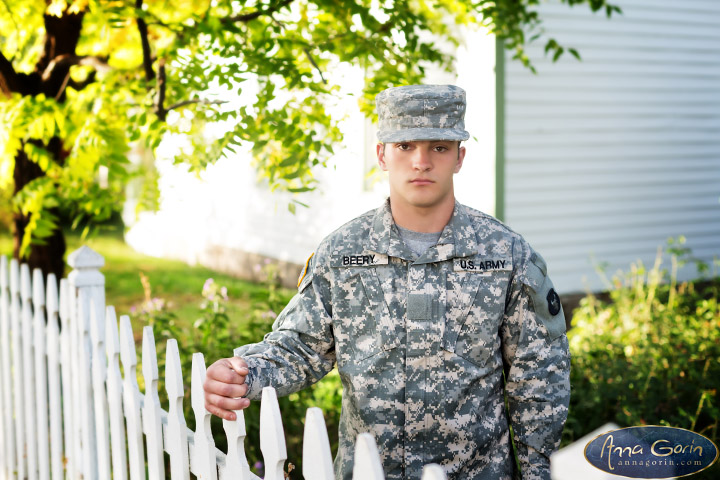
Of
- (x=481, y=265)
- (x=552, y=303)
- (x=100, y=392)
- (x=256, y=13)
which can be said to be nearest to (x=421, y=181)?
(x=481, y=265)

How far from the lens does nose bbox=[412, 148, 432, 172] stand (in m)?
2.06

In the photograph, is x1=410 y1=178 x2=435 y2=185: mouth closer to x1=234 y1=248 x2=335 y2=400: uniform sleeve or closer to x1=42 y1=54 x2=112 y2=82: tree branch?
x1=234 y1=248 x2=335 y2=400: uniform sleeve

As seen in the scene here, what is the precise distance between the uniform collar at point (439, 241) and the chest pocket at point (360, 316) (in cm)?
8

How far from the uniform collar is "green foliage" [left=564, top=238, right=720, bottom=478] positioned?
199 cm

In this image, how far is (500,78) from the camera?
655cm

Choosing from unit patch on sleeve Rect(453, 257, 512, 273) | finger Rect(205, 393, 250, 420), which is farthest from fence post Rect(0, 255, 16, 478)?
unit patch on sleeve Rect(453, 257, 512, 273)

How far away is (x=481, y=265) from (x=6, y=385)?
10.2ft

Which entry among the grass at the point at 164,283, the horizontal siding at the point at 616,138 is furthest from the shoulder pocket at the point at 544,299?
the grass at the point at 164,283

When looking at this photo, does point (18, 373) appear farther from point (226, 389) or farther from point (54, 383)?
point (226, 389)

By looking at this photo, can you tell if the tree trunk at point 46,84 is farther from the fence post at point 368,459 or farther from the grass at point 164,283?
the fence post at point 368,459

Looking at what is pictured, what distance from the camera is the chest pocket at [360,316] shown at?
2.11m

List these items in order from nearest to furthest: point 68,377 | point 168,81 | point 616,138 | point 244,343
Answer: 1. point 68,377
2. point 168,81
3. point 244,343
4. point 616,138

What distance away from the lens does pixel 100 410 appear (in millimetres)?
2906

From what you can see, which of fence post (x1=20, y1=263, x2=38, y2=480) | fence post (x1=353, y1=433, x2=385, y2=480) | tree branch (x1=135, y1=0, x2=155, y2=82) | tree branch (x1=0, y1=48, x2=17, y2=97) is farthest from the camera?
tree branch (x1=0, y1=48, x2=17, y2=97)
